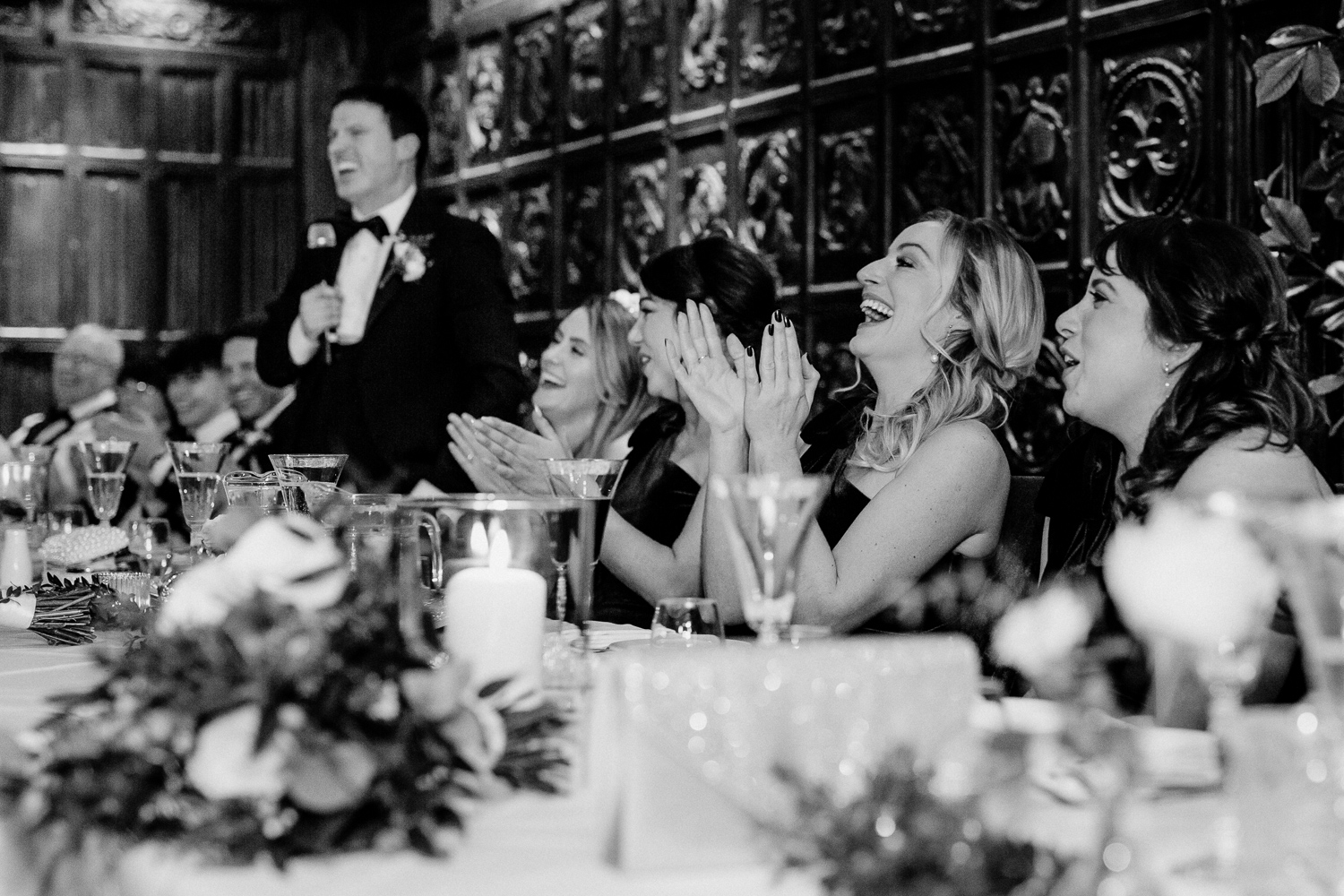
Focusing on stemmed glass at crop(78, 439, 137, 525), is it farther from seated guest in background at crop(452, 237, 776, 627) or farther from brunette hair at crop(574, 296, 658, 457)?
brunette hair at crop(574, 296, 658, 457)

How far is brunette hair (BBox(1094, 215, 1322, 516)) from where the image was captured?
83.8 inches

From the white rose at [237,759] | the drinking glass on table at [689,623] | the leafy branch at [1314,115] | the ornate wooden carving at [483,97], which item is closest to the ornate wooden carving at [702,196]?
the ornate wooden carving at [483,97]

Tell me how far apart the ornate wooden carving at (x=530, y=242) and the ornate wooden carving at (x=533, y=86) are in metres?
0.22

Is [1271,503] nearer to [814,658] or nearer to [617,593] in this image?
[814,658]

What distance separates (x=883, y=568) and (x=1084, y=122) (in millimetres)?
2155

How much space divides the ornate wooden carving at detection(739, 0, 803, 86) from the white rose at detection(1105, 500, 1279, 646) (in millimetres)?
4482

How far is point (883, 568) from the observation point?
2.44 m

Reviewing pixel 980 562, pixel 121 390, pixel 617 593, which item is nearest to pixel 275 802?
pixel 980 562

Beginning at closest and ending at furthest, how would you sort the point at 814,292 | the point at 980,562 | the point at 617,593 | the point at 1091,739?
the point at 1091,739, the point at 980,562, the point at 617,593, the point at 814,292

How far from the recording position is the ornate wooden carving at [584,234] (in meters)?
6.13

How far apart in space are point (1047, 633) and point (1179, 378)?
4.92 feet

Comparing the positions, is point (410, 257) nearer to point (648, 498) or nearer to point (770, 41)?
point (648, 498)

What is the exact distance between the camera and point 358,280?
425 cm

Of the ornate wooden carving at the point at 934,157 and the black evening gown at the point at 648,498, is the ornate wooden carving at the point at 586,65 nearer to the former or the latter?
the ornate wooden carving at the point at 934,157
